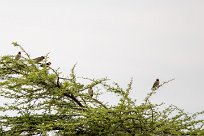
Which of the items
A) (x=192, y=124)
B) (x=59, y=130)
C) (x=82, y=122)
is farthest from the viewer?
(x=192, y=124)

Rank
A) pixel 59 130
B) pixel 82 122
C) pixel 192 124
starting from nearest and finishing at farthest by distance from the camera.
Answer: pixel 82 122
pixel 59 130
pixel 192 124

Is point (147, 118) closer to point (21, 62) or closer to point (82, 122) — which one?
point (82, 122)

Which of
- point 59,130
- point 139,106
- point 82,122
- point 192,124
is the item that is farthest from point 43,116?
point 192,124

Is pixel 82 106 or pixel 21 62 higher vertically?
pixel 21 62

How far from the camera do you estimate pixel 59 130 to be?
13.7m

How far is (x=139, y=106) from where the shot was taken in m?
13.0

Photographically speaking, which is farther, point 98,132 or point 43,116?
point 43,116

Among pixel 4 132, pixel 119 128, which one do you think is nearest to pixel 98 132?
pixel 119 128

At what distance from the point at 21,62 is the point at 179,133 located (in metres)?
4.44

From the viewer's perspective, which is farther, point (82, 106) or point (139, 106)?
point (82, 106)

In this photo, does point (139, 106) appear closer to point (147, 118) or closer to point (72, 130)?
point (147, 118)

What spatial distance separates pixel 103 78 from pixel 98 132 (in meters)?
1.82

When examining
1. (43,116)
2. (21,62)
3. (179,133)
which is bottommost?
(179,133)

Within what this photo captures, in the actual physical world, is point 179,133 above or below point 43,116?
below
